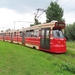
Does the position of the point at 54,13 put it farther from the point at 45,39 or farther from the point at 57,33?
Answer: the point at 57,33

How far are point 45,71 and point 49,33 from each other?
32.8 feet

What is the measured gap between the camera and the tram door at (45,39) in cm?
2062

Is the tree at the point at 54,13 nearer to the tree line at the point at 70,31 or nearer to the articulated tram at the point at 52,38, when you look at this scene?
the tree line at the point at 70,31

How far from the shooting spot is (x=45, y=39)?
21.2m

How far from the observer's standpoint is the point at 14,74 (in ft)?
31.9

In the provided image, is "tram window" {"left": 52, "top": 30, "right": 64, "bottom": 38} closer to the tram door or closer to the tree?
the tram door

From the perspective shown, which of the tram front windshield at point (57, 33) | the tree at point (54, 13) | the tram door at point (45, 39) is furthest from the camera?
the tree at point (54, 13)

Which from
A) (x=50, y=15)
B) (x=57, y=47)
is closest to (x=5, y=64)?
(x=57, y=47)

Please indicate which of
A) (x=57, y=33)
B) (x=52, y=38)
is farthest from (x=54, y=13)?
(x=52, y=38)

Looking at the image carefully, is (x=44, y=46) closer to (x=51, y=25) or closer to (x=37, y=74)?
(x=51, y=25)

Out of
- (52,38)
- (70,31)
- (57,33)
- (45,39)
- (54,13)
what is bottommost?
(45,39)

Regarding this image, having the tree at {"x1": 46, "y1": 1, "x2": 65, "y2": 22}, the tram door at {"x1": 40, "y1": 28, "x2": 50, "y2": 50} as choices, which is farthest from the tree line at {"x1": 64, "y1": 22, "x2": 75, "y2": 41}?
the tram door at {"x1": 40, "y1": 28, "x2": 50, "y2": 50}

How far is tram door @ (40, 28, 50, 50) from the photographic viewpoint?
2062cm

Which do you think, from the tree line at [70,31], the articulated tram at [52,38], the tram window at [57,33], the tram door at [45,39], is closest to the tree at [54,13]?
the tree line at [70,31]
